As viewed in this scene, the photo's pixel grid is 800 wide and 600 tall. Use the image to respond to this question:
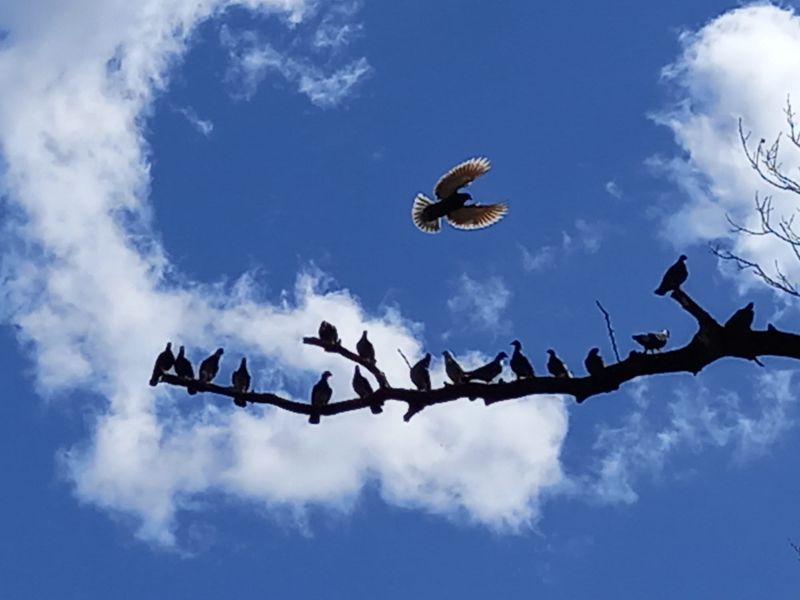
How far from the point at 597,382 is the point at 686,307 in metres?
0.80

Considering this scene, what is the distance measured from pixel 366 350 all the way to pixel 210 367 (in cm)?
423

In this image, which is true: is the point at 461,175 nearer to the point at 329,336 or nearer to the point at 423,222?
→ the point at 423,222

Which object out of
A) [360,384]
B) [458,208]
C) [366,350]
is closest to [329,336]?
[366,350]

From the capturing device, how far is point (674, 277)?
10.2m

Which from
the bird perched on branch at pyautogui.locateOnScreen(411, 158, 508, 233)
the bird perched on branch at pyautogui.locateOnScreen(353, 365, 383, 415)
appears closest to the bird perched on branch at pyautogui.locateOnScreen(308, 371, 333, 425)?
the bird perched on branch at pyautogui.locateOnScreen(353, 365, 383, 415)

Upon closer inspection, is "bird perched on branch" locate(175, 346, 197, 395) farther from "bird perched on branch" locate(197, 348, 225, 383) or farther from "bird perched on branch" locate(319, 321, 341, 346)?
"bird perched on branch" locate(319, 321, 341, 346)

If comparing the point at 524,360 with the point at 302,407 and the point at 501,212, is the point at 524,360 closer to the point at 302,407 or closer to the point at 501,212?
the point at 501,212

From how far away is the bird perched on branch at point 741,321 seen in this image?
27.5 feet

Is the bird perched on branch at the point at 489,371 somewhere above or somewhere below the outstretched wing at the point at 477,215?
below

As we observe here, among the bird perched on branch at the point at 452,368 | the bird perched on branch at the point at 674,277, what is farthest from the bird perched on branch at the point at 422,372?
the bird perched on branch at the point at 674,277

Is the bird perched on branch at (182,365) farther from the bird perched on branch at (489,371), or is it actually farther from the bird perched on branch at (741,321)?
the bird perched on branch at (741,321)

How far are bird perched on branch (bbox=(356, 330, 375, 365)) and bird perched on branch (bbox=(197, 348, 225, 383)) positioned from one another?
10.5 ft

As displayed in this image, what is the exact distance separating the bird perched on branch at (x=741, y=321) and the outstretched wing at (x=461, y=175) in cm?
509

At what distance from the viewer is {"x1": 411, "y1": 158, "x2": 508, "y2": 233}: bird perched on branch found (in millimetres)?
14117
